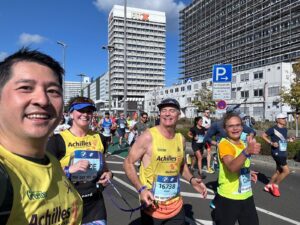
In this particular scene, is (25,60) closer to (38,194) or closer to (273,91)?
(38,194)

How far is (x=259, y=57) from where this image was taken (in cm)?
12212

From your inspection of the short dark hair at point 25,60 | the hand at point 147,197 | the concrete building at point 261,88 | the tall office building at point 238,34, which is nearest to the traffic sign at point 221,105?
the hand at point 147,197

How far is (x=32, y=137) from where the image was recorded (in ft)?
5.01

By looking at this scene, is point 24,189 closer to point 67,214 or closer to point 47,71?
point 67,214

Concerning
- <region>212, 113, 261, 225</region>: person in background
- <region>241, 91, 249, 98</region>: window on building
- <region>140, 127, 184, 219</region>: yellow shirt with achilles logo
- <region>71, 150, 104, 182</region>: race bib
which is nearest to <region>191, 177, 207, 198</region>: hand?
<region>140, 127, 184, 219</region>: yellow shirt with achilles logo

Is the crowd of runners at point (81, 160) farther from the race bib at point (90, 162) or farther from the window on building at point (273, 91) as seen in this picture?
the window on building at point (273, 91)

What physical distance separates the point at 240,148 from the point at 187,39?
163 meters

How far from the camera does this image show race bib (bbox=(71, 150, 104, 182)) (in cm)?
367

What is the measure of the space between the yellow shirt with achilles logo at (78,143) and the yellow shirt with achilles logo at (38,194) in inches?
86.0

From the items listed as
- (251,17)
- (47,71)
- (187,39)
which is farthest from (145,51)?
(47,71)

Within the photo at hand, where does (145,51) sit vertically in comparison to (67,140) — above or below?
above

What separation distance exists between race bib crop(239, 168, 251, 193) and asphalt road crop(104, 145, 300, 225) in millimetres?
1374

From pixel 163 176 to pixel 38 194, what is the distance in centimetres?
245

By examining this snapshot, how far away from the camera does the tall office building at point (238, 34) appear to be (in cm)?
10755
